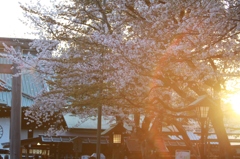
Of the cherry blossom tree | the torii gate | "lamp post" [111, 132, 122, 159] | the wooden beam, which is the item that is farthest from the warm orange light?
the wooden beam

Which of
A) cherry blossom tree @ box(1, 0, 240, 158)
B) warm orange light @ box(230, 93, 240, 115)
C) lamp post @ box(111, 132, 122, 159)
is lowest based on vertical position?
lamp post @ box(111, 132, 122, 159)

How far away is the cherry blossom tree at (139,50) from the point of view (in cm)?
907

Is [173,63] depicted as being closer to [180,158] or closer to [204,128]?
[204,128]

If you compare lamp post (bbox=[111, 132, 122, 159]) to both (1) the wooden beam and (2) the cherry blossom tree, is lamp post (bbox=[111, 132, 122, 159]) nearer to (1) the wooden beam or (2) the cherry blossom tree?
(2) the cherry blossom tree

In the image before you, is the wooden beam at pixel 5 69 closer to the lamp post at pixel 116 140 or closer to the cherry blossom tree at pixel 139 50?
the cherry blossom tree at pixel 139 50

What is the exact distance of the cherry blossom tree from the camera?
9.07 metres

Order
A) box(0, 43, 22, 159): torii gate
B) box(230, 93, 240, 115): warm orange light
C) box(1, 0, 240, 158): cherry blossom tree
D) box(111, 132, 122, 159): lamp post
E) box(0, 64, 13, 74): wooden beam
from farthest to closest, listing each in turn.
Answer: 1. box(111, 132, 122, 159): lamp post
2. box(0, 64, 13, 74): wooden beam
3. box(230, 93, 240, 115): warm orange light
4. box(0, 43, 22, 159): torii gate
5. box(1, 0, 240, 158): cherry blossom tree

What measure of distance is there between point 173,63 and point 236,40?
1.87 metres

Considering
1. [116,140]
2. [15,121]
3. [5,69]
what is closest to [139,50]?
[15,121]

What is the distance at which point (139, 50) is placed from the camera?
10.2 meters

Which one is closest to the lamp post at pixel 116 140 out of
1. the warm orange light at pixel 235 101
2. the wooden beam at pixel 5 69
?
the warm orange light at pixel 235 101

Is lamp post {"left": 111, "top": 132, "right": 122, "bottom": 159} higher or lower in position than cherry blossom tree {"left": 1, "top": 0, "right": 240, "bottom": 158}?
lower

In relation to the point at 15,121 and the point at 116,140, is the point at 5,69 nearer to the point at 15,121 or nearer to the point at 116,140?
the point at 15,121

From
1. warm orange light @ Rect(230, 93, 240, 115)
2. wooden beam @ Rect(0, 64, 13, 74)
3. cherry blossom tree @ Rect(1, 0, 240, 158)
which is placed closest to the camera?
cherry blossom tree @ Rect(1, 0, 240, 158)
